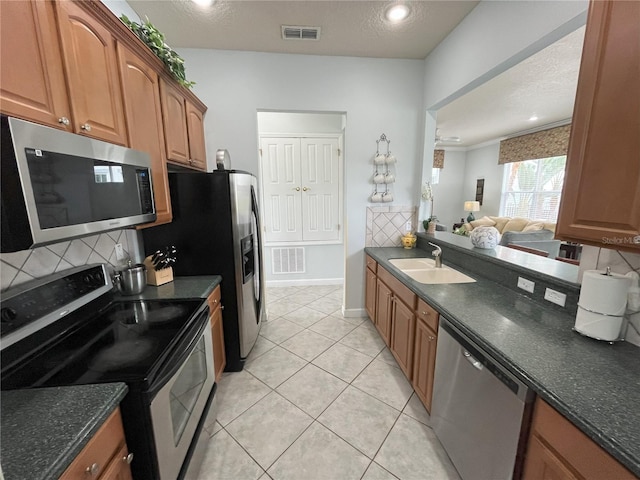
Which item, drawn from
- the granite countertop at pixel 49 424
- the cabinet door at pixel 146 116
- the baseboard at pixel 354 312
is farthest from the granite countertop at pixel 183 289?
the baseboard at pixel 354 312

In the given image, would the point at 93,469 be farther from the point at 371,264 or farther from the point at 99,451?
the point at 371,264

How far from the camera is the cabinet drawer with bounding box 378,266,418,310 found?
5.91ft

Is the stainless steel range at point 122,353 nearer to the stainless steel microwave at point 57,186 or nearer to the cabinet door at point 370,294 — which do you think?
the stainless steel microwave at point 57,186

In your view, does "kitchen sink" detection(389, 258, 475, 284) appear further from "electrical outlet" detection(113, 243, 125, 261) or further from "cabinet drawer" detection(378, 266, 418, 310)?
"electrical outlet" detection(113, 243, 125, 261)

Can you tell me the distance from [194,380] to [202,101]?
2427 mm

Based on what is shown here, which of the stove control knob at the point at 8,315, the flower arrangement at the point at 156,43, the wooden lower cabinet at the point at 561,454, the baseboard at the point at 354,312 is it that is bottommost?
the baseboard at the point at 354,312

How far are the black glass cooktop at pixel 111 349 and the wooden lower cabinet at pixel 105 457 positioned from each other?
0.48ft

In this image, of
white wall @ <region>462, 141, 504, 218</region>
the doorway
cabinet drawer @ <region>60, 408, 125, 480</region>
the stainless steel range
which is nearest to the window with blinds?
white wall @ <region>462, 141, 504, 218</region>

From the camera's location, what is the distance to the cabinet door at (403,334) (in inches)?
72.7

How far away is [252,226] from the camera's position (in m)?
2.32

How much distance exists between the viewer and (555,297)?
1.35 m

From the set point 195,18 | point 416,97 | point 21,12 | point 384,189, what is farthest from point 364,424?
point 195,18

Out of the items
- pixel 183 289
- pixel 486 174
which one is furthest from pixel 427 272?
pixel 486 174

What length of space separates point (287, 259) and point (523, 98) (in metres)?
Answer: 4.24
